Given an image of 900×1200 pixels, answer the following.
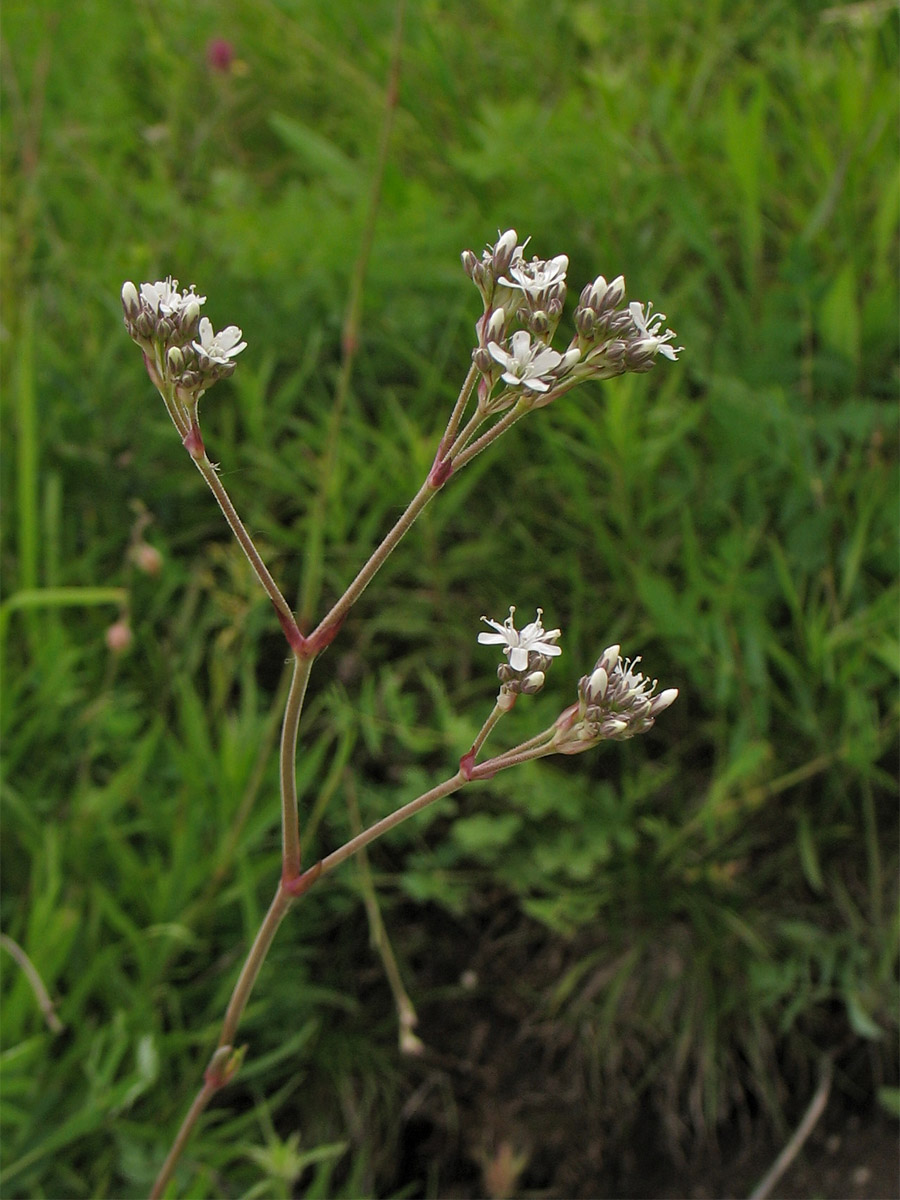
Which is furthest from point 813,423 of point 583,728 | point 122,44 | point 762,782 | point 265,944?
point 122,44

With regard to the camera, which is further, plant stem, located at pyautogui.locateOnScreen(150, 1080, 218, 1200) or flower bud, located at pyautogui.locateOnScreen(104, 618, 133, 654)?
flower bud, located at pyautogui.locateOnScreen(104, 618, 133, 654)

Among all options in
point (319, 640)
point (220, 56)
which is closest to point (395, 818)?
point (319, 640)

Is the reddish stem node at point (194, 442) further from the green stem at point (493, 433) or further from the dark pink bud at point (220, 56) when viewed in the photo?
the dark pink bud at point (220, 56)

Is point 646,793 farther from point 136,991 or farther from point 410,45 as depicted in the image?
point 410,45

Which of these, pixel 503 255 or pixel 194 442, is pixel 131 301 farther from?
pixel 503 255

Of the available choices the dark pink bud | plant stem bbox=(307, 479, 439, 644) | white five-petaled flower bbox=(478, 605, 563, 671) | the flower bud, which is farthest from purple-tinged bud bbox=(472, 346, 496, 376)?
the dark pink bud

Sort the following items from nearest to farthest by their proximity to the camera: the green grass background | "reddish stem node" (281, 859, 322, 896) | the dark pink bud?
"reddish stem node" (281, 859, 322, 896) < the green grass background < the dark pink bud

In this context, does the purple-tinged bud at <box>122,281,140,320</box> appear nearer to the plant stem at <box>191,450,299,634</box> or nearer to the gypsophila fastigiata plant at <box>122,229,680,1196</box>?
the gypsophila fastigiata plant at <box>122,229,680,1196</box>
